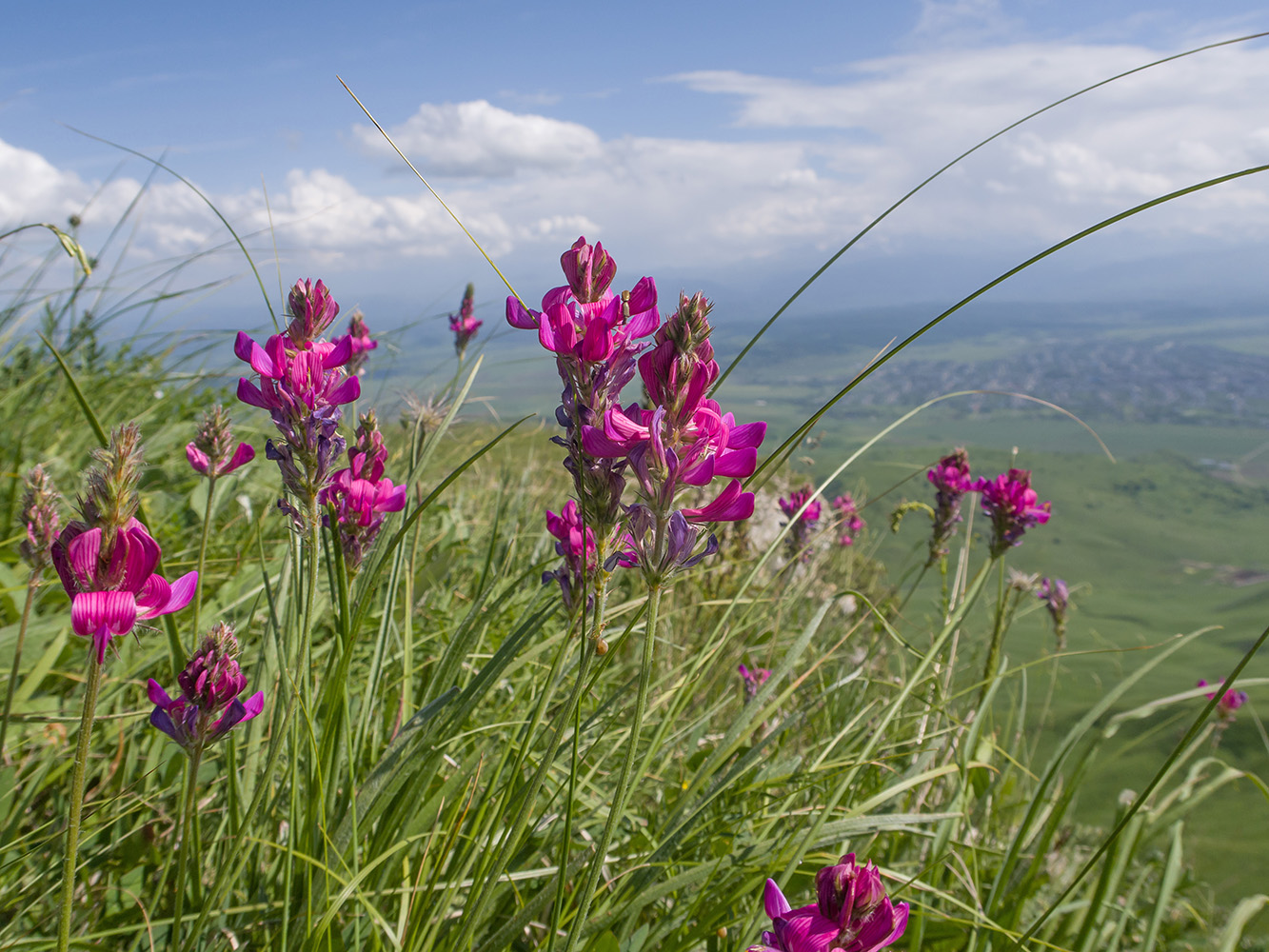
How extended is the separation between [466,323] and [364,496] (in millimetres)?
3199

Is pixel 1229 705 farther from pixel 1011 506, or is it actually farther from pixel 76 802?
pixel 76 802

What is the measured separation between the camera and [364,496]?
5.12 feet

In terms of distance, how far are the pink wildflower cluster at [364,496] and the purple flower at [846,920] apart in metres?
1.08

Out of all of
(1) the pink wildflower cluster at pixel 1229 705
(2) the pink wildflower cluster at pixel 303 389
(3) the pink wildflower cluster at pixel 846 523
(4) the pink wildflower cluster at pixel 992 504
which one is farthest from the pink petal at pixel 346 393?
(1) the pink wildflower cluster at pixel 1229 705

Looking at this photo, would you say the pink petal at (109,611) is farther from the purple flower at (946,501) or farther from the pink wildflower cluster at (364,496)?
the purple flower at (946,501)

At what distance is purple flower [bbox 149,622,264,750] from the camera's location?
1060mm

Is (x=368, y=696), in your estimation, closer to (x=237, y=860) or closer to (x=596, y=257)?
(x=237, y=860)

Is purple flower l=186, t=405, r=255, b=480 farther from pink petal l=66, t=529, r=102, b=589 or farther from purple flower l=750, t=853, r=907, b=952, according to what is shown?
purple flower l=750, t=853, r=907, b=952

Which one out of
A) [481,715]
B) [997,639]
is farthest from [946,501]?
[481,715]

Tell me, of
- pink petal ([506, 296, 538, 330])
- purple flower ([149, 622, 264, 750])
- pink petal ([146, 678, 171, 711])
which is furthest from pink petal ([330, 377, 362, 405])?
pink petal ([146, 678, 171, 711])

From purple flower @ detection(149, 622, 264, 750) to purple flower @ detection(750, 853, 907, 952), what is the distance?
0.81 m

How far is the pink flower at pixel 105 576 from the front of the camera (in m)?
0.87

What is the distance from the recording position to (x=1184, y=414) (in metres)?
118

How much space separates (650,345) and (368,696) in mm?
1139
